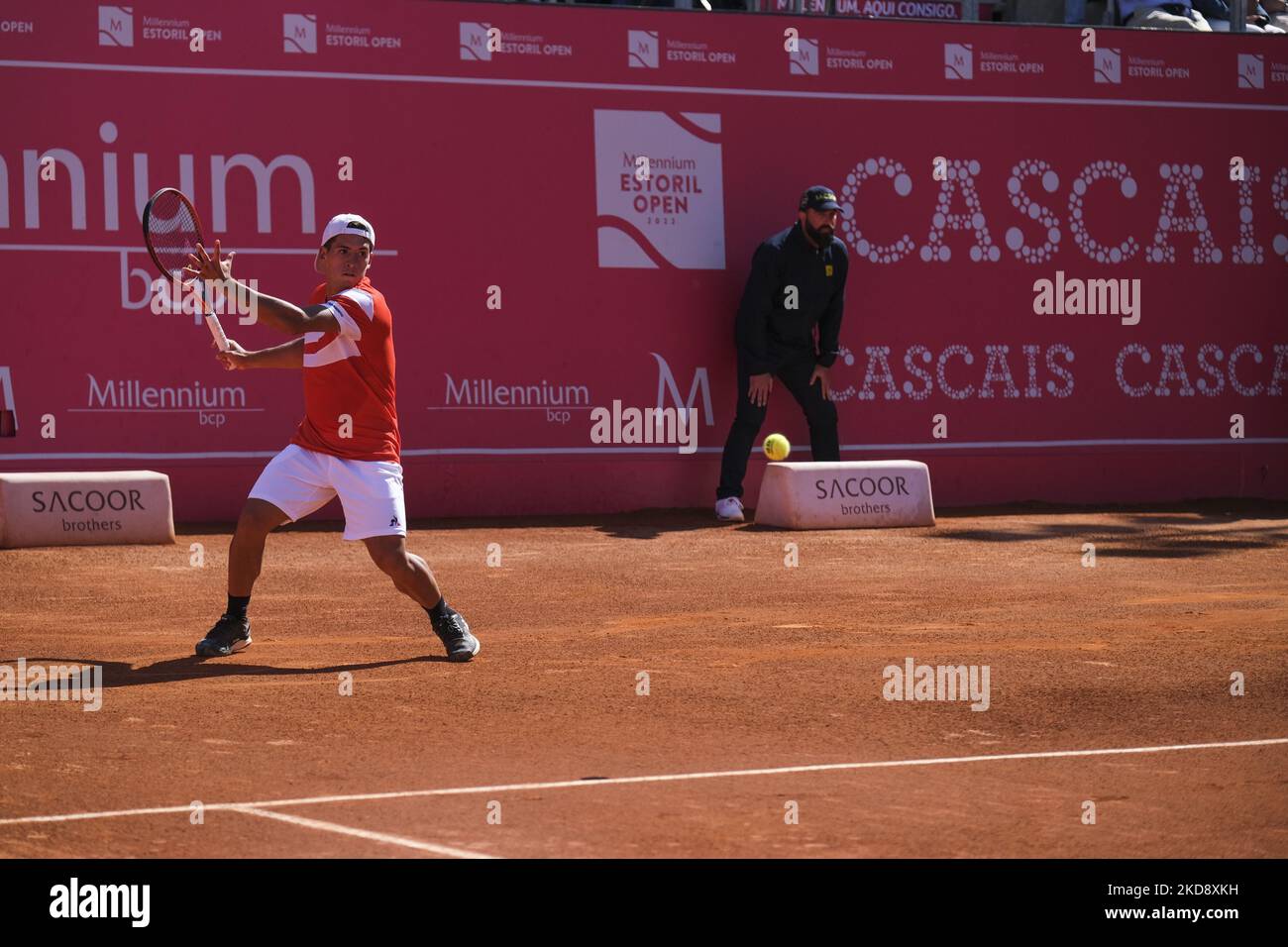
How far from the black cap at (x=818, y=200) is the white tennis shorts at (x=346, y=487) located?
700cm

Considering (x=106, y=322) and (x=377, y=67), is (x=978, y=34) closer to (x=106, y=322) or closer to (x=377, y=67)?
(x=377, y=67)

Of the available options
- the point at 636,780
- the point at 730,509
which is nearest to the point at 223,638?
the point at 636,780

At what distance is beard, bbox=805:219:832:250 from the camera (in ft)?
45.8

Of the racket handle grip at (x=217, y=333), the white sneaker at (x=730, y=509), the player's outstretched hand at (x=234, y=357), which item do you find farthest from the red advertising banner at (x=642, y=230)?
the racket handle grip at (x=217, y=333)

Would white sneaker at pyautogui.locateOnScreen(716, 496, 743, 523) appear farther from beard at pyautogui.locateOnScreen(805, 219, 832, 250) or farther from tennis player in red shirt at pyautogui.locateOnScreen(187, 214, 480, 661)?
tennis player in red shirt at pyautogui.locateOnScreen(187, 214, 480, 661)

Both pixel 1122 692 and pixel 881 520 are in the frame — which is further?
pixel 881 520

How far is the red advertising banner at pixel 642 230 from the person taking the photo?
13164mm

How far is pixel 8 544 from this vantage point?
11.5 metres

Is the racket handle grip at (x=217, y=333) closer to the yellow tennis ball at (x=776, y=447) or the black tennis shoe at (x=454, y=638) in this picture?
the black tennis shoe at (x=454, y=638)

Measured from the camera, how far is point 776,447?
45.6ft

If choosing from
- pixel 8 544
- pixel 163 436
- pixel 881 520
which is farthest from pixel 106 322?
pixel 881 520

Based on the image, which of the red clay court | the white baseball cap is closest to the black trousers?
the red clay court

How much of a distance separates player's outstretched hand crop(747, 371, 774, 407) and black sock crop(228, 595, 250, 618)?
6927 millimetres
